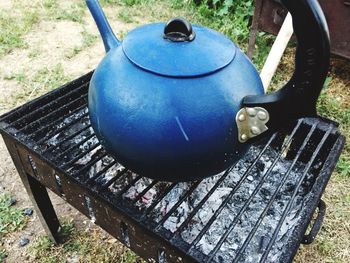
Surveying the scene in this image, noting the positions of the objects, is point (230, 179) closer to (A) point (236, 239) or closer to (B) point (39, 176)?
(A) point (236, 239)

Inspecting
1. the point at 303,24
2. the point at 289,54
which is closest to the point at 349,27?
the point at 289,54

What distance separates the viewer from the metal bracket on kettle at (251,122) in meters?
0.88

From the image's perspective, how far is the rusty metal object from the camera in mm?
2168

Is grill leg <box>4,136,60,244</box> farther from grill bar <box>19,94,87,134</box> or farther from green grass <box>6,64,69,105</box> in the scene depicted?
green grass <box>6,64,69,105</box>

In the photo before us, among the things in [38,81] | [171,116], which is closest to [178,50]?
[171,116]

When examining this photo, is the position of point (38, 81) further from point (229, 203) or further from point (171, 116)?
point (171, 116)

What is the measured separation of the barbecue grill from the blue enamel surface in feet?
0.59

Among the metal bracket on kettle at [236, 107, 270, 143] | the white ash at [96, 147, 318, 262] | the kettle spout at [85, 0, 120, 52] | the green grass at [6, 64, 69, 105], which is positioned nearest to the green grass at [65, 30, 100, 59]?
the green grass at [6, 64, 69, 105]

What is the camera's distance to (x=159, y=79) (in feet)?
2.94

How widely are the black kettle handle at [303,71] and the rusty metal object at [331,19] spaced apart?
1579 millimetres

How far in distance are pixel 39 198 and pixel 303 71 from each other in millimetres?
1194

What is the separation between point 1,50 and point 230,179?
2.35 metres

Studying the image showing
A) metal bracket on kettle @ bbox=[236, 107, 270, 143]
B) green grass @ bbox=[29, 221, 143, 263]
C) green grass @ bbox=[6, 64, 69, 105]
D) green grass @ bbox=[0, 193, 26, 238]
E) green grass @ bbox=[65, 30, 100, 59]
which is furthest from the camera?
green grass @ bbox=[65, 30, 100, 59]

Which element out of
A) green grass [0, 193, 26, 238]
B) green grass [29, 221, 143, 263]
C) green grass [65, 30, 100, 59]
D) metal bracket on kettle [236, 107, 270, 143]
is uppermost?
metal bracket on kettle [236, 107, 270, 143]
